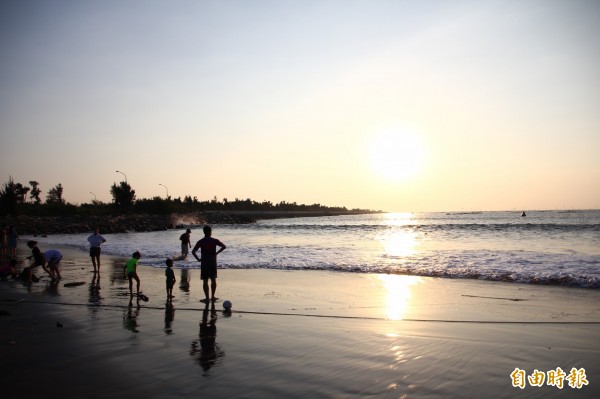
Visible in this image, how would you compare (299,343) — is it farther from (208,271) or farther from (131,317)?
(208,271)

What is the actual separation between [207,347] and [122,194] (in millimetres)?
92038

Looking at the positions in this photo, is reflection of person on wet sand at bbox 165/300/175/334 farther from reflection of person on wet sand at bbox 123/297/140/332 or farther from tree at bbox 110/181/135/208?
tree at bbox 110/181/135/208

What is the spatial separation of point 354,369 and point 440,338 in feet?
8.78

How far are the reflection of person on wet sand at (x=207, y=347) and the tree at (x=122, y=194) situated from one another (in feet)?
294

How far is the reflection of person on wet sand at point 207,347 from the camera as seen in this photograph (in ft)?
22.1

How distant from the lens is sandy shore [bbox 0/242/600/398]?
5.78 meters

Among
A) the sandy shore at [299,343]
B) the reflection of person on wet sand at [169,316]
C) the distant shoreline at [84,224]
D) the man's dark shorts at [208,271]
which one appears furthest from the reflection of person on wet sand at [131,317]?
the distant shoreline at [84,224]

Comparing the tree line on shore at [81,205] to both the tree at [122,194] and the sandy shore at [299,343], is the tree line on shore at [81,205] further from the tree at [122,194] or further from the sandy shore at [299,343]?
the sandy shore at [299,343]

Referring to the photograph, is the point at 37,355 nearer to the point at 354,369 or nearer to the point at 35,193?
the point at 354,369

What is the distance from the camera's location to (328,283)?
1614cm

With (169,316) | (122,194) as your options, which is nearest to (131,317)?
(169,316)

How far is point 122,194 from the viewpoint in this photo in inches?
3595

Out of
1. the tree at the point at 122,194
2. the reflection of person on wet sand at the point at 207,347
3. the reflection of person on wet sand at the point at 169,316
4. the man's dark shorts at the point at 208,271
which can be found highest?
the tree at the point at 122,194

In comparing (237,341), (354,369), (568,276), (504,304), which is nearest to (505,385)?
(354,369)
